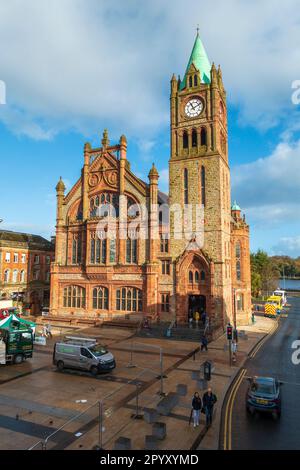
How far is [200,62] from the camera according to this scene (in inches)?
1731

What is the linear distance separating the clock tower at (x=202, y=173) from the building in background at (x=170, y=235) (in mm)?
117

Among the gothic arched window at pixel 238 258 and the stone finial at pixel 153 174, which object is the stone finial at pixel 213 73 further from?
the gothic arched window at pixel 238 258

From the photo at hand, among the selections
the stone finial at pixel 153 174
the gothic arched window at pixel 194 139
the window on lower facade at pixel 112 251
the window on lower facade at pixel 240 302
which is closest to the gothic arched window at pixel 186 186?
the stone finial at pixel 153 174

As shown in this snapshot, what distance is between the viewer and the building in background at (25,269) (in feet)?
169

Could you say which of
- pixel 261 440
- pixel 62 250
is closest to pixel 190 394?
pixel 261 440

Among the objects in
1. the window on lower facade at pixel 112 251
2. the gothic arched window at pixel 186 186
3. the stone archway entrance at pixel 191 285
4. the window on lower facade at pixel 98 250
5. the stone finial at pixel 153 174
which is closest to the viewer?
the stone archway entrance at pixel 191 285

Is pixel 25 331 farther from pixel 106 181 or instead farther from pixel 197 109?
pixel 197 109

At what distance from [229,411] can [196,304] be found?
23403mm

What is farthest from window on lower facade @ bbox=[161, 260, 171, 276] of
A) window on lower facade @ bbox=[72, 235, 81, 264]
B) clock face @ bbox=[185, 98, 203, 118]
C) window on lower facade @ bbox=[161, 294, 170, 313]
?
clock face @ bbox=[185, 98, 203, 118]

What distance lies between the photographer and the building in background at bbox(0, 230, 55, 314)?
169 feet

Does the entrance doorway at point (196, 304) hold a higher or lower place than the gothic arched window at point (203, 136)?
lower

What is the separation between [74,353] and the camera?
22.5m

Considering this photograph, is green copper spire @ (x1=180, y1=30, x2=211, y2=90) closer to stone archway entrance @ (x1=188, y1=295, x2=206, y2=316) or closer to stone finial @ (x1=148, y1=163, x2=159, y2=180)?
stone finial @ (x1=148, y1=163, x2=159, y2=180)

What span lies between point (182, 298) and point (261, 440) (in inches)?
1013
